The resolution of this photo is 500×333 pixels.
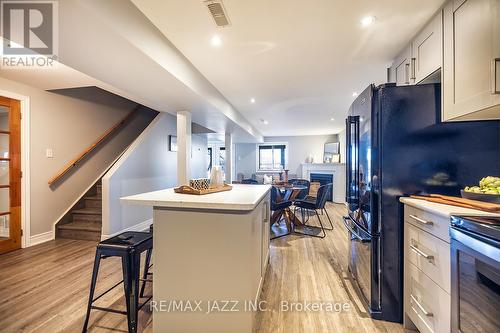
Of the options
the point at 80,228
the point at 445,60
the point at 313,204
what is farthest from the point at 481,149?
the point at 80,228

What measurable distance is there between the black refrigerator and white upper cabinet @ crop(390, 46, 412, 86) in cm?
67

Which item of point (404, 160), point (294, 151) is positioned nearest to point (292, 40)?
point (404, 160)

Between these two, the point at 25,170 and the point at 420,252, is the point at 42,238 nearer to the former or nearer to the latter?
the point at 25,170

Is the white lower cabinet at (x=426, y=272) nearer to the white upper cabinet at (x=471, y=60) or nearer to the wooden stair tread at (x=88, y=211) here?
the white upper cabinet at (x=471, y=60)

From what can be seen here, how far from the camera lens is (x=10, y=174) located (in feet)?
9.56

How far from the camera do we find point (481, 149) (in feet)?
5.05

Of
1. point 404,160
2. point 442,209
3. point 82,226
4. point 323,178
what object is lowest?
point 82,226

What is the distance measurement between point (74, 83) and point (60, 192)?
1.80 m

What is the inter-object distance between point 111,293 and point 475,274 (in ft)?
8.34

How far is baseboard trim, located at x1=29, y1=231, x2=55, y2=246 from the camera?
10.2ft

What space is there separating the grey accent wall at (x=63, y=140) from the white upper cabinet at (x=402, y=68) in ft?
15.6

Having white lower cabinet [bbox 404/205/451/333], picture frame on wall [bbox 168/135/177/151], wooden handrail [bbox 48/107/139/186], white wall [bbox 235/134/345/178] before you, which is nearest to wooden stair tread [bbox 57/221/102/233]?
wooden handrail [bbox 48/107/139/186]

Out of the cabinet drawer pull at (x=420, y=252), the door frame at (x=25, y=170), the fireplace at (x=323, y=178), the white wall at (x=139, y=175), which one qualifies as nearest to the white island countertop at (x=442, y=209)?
the cabinet drawer pull at (x=420, y=252)

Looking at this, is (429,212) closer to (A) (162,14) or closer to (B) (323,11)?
(B) (323,11)
